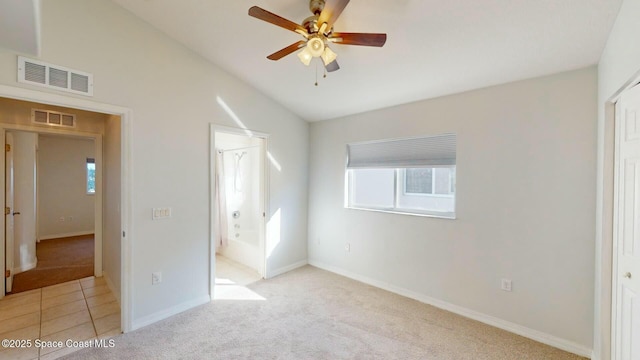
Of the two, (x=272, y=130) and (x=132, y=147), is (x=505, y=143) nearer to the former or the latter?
(x=272, y=130)

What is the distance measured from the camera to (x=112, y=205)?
3436mm

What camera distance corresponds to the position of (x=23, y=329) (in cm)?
255

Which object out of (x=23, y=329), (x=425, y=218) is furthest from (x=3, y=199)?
(x=425, y=218)

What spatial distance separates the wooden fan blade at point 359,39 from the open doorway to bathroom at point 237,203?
9.16 ft

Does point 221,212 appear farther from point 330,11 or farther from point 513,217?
point 513,217

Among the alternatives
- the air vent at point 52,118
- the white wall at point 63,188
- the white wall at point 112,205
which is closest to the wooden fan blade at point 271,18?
the white wall at point 112,205

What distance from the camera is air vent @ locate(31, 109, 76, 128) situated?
3.30m

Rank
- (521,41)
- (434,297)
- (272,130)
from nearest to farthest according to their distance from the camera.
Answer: (521,41), (434,297), (272,130)

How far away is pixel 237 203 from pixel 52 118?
2.83 metres

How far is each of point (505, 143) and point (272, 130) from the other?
2927 mm

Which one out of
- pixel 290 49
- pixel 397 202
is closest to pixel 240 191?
pixel 397 202

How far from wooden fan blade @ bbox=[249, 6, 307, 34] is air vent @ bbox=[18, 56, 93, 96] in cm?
181

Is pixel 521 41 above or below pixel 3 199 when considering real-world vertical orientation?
above

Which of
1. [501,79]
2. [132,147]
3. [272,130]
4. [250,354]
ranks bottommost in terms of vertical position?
[250,354]
